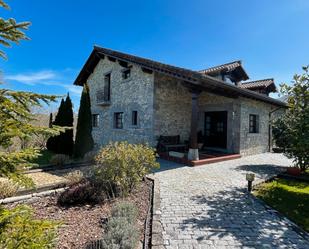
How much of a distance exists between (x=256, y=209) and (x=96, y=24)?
1128cm

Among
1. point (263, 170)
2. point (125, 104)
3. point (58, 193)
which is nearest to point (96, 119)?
point (125, 104)

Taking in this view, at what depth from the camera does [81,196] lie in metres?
5.02

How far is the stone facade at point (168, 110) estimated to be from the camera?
36.8 feet

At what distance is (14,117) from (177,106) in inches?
418

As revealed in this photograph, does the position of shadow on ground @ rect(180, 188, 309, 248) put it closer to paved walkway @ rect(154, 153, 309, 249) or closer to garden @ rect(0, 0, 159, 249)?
paved walkway @ rect(154, 153, 309, 249)

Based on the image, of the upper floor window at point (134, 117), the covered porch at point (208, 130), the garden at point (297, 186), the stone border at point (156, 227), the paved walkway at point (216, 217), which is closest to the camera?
the stone border at point (156, 227)

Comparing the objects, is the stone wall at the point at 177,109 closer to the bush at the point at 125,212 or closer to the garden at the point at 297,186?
the garden at the point at 297,186

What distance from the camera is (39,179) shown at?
7094 mm

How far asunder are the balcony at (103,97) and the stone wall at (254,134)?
9596 mm

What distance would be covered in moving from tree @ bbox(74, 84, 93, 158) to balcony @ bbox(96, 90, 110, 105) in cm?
371

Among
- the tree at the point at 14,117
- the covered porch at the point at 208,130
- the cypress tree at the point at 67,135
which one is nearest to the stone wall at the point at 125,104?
the covered porch at the point at 208,130

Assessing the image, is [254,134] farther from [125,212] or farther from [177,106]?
[125,212]

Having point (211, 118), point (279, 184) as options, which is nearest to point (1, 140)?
point (279, 184)

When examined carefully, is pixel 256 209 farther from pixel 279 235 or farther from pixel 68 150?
pixel 68 150
